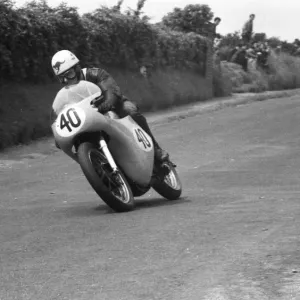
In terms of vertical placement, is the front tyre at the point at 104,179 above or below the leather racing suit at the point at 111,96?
below

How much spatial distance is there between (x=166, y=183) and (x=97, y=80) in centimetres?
150

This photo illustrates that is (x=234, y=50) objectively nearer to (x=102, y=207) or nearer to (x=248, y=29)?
(x=248, y=29)

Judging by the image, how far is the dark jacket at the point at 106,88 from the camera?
10.0 metres

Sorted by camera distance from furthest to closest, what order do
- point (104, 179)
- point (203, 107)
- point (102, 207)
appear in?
point (203, 107)
point (102, 207)
point (104, 179)

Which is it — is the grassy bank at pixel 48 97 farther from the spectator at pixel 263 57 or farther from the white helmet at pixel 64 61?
the white helmet at pixel 64 61

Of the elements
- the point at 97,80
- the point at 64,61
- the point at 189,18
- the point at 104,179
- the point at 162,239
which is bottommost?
the point at 162,239

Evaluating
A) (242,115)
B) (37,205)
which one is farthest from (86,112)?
(242,115)

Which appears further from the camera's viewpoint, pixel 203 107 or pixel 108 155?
pixel 203 107

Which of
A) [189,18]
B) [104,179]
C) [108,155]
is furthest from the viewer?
[189,18]

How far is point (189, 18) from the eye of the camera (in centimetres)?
3875

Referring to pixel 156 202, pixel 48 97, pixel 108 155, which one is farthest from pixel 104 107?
pixel 48 97

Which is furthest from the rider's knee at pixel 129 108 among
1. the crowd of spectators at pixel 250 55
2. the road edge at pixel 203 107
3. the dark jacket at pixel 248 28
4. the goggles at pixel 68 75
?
the dark jacket at pixel 248 28

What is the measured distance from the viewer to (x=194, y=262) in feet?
21.6

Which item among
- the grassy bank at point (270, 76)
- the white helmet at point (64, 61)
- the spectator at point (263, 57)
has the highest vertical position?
the white helmet at point (64, 61)
